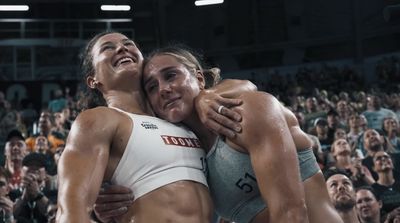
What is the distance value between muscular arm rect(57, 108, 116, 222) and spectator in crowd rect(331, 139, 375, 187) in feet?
12.8

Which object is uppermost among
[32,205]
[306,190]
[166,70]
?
[166,70]

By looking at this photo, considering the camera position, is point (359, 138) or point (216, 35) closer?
point (359, 138)

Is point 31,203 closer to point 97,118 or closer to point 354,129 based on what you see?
point 97,118

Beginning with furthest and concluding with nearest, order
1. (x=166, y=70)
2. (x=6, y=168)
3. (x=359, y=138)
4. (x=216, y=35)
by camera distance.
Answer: (x=216, y=35)
(x=359, y=138)
(x=6, y=168)
(x=166, y=70)

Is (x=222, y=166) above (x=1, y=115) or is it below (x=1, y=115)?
above

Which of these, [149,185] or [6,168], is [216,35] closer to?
[6,168]

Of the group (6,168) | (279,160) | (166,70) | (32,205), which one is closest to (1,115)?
(6,168)

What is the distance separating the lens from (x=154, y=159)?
9.76ft

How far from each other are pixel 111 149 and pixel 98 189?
25 cm

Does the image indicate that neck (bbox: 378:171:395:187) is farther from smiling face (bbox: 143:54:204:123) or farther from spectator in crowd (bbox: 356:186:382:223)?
smiling face (bbox: 143:54:204:123)

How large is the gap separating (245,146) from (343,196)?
2.71 metres

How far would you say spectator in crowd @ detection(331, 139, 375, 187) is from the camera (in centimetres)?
636

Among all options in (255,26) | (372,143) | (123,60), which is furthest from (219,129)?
(255,26)

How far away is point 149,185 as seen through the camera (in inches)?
116
